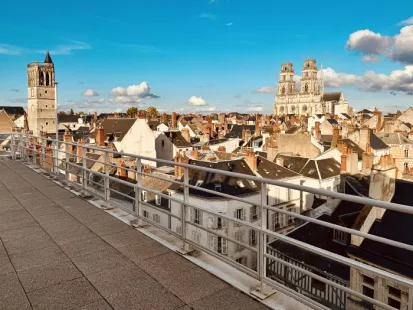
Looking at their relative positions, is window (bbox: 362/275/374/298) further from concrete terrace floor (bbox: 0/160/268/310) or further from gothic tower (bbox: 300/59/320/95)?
gothic tower (bbox: 300/59/320/95)

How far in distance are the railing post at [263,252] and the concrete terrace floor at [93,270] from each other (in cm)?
19

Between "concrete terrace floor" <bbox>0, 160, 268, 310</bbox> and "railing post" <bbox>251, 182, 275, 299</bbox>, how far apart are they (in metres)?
0.19

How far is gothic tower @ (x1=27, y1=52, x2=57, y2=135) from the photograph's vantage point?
338 ft

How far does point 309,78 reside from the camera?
19350 centimetres

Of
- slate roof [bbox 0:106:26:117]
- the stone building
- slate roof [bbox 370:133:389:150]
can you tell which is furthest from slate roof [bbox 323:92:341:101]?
slate roof [bbox 0:106:26:117]

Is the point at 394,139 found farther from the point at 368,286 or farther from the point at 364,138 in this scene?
the point at 368,286

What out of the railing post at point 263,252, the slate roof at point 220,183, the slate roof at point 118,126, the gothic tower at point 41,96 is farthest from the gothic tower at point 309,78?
the railing post at point 263,252

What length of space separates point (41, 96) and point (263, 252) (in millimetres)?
114385

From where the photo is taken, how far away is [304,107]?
188625mm

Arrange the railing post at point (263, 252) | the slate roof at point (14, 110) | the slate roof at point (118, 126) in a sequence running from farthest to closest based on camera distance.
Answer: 1. the slate roof at point (14, 110)
2. the slate roof at point (118, 126)
3. the railing post at point (263, 252)

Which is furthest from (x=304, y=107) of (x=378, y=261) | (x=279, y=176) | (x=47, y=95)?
(x=378, y=261)

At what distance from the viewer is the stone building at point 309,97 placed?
180 meters

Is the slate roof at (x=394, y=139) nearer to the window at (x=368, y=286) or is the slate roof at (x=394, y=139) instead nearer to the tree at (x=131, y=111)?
the window at (x=368, y=286)

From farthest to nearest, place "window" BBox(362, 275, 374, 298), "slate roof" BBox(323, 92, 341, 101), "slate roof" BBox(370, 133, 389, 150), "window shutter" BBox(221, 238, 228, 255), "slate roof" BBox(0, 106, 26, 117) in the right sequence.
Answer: "slate roof" BBox(323, 92, 341, 101) < "slate roof" BBox(0, 106, 26, 117) < "slate roof" BBox(370, 133, 389, 150) < "window shutter" BBox(221, 238, 228, 255) < "window" BBox(362, 275, 374, 298)
